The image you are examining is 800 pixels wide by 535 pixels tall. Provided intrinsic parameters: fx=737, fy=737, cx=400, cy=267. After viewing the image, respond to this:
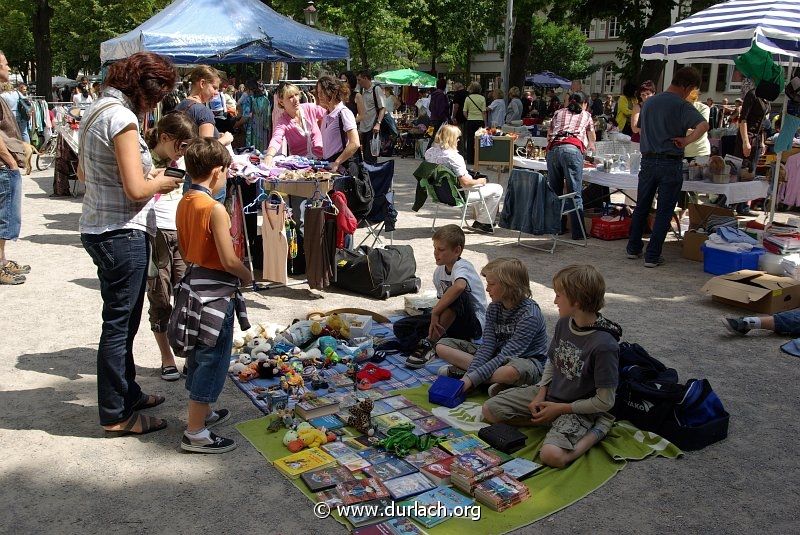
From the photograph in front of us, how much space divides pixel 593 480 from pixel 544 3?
718 inches

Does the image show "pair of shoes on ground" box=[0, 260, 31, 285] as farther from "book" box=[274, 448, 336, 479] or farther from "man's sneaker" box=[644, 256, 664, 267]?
"man's sneaker" box=[644, 256, 664, 267]

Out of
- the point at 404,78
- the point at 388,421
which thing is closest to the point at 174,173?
the point at 388,421

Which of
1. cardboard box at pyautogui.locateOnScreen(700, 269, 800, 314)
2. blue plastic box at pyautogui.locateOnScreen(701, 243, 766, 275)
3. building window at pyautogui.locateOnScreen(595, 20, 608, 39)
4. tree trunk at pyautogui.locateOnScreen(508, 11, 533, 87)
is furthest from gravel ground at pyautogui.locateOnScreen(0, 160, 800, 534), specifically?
building window at pyautogui.locateOnScreen(595, 20, 608, 39)

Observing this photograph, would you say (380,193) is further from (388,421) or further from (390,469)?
(390,469)

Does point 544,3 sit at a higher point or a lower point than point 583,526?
higher

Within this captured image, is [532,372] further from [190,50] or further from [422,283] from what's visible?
[190,50]

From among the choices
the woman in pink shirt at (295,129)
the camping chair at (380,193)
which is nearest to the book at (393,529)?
the camping chair at (380,193)

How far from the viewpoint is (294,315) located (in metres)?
6.23

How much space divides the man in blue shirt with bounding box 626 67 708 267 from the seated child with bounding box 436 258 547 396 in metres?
3.84

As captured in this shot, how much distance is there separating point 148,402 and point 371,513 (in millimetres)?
1772

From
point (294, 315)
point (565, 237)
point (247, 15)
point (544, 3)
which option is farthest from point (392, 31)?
point (294, 315)

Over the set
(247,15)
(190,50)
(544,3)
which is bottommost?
(190,50)

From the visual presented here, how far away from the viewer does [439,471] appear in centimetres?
365

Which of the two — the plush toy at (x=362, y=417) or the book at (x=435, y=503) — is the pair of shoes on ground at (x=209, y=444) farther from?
the book at (x=435, y=503)
